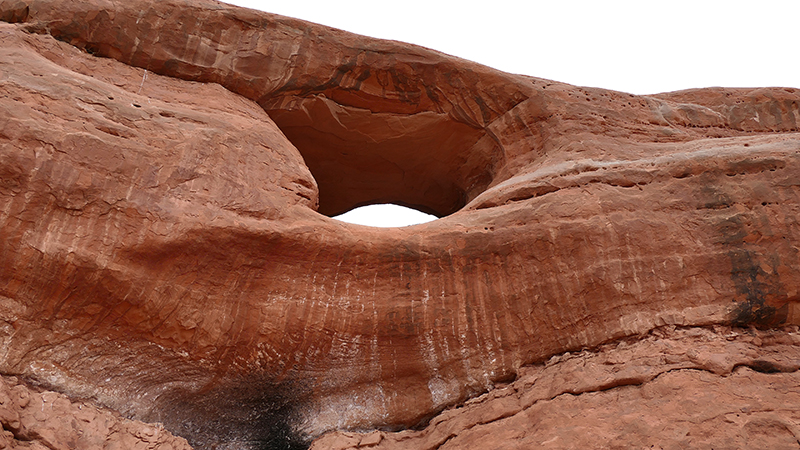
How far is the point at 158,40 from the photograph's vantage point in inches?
264

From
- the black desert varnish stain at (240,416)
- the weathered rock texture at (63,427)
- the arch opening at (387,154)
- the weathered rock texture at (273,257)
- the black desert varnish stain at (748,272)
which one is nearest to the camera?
the weathered rock texture at (63,427)

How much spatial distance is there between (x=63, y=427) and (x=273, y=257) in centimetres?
210

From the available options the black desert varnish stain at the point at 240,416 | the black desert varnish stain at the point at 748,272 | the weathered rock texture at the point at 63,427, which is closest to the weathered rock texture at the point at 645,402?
the black desert varnish stain at the point at 748,272

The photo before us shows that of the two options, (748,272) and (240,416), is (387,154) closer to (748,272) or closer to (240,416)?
(240,416)

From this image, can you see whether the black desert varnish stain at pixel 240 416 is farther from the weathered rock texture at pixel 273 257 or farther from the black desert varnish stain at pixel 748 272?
the black desert varnish stain at pixel 748 272

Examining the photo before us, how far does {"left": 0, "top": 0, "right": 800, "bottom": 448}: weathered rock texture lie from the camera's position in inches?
187

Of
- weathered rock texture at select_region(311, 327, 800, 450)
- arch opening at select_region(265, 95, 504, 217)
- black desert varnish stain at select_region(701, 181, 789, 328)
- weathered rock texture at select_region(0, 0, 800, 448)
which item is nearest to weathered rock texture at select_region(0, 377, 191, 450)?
weathered rock texture at select_region(0, 0, 800, 448)

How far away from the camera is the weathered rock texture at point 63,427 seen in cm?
411

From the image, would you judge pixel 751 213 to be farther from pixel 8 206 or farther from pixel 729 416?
pixel 8 206

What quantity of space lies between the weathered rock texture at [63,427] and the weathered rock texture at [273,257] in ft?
0.60

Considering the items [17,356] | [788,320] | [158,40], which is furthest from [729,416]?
[158,40]

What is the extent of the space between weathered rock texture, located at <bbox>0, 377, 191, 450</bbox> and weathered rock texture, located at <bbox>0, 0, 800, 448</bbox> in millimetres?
182

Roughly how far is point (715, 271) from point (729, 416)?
5.23 ft

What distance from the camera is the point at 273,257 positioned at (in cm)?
535
